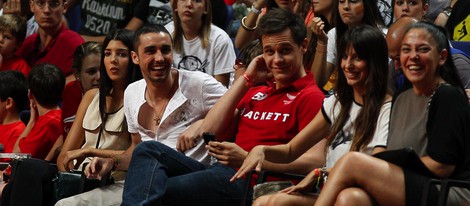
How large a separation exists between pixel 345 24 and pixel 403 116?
1.78 m

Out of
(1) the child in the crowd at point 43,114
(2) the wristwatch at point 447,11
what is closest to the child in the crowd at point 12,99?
(1) the child in the crowd at point 43,114

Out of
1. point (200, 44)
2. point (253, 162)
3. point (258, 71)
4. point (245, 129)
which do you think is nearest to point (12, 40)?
point (200, 44)

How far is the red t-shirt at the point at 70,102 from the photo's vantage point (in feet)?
22.3

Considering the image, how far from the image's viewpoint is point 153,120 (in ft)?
19.4

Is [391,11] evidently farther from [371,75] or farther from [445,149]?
[445,149]

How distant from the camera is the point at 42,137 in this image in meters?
6.81

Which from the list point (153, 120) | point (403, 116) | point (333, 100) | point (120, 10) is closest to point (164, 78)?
point (153, 120)

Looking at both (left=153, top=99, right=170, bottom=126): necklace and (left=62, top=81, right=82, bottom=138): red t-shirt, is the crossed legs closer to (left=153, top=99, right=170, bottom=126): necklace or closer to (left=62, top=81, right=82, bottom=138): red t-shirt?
(left=153, top=99, right=170, bottom=126): necklace

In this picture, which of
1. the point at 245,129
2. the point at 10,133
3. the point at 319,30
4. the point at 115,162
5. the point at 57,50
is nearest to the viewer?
the point at 245,129

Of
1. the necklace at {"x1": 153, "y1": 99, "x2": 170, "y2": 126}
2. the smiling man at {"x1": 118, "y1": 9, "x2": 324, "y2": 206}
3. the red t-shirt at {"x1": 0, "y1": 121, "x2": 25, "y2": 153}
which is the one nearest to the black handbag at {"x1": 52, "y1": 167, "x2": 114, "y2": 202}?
the necklace at {"x1": 153, "y1": 99, "x2": 170, "y2": 126}

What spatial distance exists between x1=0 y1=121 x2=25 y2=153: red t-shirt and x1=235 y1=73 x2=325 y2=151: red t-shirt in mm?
2272

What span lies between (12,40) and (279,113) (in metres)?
3.57

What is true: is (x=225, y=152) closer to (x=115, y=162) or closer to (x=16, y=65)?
(x=115, y=162)

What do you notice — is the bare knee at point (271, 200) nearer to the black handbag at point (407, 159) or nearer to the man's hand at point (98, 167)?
the black handbag at point (407, 159)
